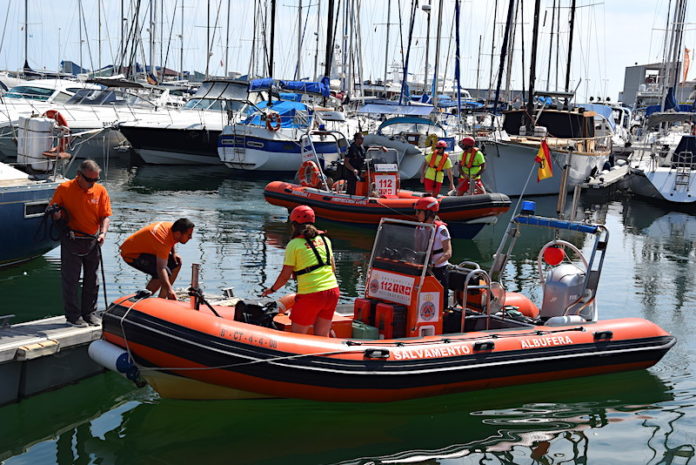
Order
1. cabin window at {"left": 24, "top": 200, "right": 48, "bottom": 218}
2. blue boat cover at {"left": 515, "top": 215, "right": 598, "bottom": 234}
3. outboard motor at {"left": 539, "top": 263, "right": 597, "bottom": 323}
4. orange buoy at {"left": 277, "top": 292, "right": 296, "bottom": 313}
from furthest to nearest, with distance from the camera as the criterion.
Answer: cabin window at {"left": 24, "top": 200, "right": 48, "bottom": 218} < outboard motor at {"left": 539, "top": 263, "right": 597, "bottom": 323} < blue boat cover at {"left": 515, "top": 215, "right": 598, "bottom": 234} < orange buoy at {"left": 277, "top": 292, "right": 296, "bottom": 313}

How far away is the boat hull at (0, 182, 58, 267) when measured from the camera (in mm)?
10445

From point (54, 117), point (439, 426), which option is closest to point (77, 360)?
point (439, 426)

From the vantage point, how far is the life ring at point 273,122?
2525 cm

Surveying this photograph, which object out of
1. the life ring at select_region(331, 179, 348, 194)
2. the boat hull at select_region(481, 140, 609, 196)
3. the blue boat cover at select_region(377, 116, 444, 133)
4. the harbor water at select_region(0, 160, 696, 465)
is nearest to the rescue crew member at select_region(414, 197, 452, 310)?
the harbor water at select_region(0, 160, 696, 465)

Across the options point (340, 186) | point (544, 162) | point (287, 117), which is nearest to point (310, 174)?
point (340, 186)

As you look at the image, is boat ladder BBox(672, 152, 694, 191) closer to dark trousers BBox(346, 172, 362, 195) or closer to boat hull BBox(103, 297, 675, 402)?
dark trousers BBox(346, 172, 362, 195)

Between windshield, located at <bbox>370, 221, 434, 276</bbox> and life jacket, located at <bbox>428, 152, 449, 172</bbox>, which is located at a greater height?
life jacket, located at <bbox>428, 152, 449, 172</bbox>

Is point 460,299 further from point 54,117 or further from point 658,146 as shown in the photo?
point 658,146

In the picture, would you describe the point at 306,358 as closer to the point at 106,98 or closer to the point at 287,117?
the point at 287,117

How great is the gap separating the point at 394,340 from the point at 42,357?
3001 millimetres

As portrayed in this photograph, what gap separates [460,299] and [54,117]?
23.4 ft

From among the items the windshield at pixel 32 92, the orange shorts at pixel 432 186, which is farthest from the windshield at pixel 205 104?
the orange shorts at pixel 432 186

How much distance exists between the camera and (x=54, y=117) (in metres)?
12.2

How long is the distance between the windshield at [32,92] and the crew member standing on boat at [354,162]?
15.6m
